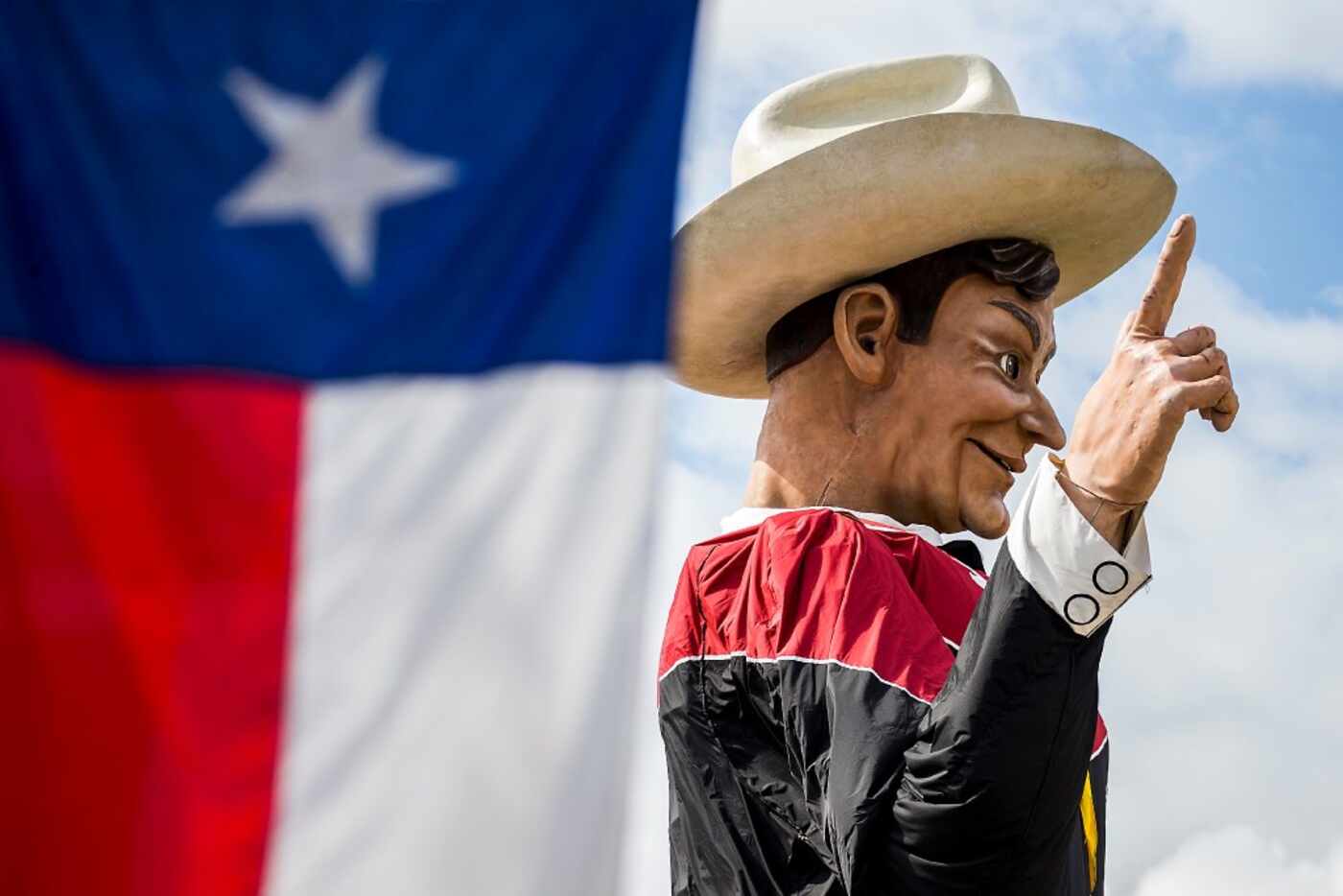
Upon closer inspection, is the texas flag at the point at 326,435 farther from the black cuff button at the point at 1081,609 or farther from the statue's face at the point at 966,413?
the statue's face at the point at 966,413

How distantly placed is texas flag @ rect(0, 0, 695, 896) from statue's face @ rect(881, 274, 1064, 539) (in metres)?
1.67

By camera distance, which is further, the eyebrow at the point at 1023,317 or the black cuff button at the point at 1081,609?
the eyebrow at the point at 1023,317

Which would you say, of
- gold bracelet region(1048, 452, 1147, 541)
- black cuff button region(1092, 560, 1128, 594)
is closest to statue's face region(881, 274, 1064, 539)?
gold bracelet region(1048, 452, 1147, 541)

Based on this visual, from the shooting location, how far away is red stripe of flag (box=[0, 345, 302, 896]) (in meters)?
2.06

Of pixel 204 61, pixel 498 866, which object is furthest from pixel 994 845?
pixel 204 61

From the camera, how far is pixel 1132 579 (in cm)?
292

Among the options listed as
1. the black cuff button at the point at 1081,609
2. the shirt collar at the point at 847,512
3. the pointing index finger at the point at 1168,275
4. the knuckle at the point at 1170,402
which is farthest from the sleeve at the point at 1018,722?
the shirt collar at the point at 847,512

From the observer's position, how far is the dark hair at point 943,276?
3939mm

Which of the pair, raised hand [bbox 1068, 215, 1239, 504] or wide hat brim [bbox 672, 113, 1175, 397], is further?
wide hat brim [bbox 672, 113, 1175, 397]

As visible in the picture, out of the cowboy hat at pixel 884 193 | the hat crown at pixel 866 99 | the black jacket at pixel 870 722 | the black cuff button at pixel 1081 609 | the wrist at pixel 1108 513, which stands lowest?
the black jacket at pixel 870 722

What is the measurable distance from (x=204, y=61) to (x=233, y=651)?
2.30ft

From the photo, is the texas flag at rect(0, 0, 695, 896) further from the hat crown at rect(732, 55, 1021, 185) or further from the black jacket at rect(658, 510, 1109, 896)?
the hat crown at rect(732, 55, 1021, 185)

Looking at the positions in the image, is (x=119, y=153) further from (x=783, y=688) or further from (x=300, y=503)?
(x=783, y=688)

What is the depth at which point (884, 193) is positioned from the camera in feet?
12.5
